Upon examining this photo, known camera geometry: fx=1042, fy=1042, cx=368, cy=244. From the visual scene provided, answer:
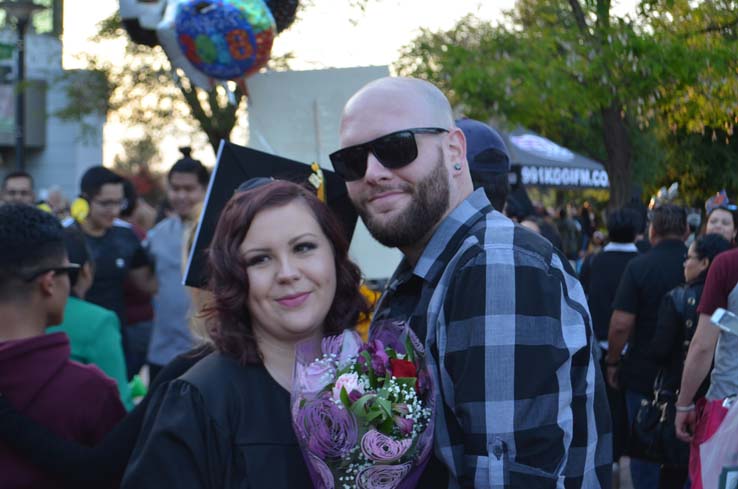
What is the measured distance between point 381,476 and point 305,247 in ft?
1.91

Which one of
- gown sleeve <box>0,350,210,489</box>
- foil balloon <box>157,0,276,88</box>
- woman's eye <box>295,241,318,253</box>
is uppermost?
foil balloon <box>157,0,276,88</box>

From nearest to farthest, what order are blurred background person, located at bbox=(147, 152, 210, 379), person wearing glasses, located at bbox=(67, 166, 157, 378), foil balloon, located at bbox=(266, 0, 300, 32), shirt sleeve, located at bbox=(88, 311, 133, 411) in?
shirt sleeve, located at bbox=(88, 311, 133, 411) < foil balloon, located at bbox=(266, 0, 300, 32) < blurred background person, located at bbox=(147, 152, 210, 379) < person wearing glasses, located at bbox=(67, 166, 157, 378)

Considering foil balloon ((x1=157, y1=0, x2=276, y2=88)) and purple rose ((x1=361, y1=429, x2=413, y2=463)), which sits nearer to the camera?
purple rose ((x1=361, y1=429, x2=413, y2=463))

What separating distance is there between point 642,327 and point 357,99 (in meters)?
4.45

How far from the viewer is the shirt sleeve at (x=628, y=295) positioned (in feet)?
21.7

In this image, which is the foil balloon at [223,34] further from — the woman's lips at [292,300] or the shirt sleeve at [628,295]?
the woman's lips at [292,300]

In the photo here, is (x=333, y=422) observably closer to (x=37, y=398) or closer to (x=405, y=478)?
(x=405, y=478)

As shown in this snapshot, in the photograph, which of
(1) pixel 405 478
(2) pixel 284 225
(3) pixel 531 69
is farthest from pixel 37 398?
(3) pixel 531 69

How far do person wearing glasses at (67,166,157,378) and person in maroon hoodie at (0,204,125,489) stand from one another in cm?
390

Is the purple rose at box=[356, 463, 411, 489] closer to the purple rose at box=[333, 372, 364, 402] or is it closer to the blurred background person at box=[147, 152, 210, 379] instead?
the purple rose at box=[333, 372, 364, 402]

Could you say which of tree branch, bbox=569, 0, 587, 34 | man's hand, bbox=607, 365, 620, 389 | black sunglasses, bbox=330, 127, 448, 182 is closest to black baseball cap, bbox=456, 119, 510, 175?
black sunglasses, bbox=330, 127, 448, 182

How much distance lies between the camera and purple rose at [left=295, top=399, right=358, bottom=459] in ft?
7.09

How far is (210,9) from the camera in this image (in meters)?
5.65

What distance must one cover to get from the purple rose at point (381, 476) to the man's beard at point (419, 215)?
1.87ft
